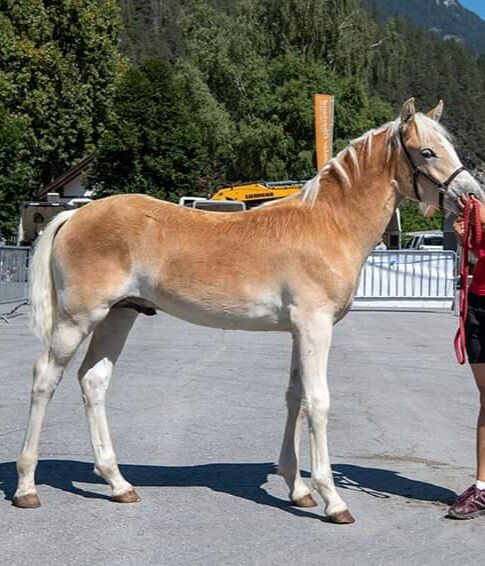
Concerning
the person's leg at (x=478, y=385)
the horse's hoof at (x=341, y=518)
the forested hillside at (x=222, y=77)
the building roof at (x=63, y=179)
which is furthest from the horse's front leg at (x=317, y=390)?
the building roof at (x=63, y=179)

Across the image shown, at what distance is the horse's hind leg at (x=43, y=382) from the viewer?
604 cm

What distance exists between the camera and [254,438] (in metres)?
8.09

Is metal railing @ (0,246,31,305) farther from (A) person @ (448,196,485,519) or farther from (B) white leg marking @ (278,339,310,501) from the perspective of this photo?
(A) person @ (448,196,485,519)

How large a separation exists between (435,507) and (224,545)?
4.97 feet

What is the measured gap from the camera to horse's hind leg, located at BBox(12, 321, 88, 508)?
604cm

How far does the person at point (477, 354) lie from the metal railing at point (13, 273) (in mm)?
16117

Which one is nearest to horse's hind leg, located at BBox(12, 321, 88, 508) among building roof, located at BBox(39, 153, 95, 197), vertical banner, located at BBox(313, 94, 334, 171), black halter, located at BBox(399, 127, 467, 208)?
black halter, located at BBox(399, 127, 467, 208)

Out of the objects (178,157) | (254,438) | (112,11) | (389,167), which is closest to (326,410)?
(389,167)

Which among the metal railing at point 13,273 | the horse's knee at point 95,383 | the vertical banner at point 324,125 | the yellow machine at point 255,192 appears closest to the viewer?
the horse's knee at point 95,383

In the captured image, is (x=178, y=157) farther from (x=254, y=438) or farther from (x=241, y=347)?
(x=254, y=438)

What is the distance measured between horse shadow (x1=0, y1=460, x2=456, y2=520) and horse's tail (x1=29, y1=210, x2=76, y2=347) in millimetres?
1062

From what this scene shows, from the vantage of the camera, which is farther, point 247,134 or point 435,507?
point 247,134

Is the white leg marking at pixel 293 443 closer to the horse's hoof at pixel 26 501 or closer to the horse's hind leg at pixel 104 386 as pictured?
the horse's hind leg at pixel 104 386

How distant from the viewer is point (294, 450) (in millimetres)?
6168
